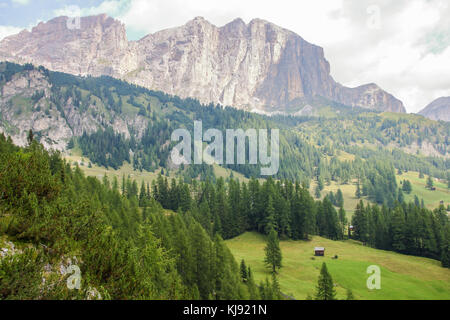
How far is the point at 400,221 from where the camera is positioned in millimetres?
87125

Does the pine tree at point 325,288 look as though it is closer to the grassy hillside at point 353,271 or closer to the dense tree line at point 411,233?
the grassy hillside at point 353,271

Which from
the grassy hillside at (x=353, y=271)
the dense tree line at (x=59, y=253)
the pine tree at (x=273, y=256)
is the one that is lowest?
the grassy hillside at (x=353, y=271)

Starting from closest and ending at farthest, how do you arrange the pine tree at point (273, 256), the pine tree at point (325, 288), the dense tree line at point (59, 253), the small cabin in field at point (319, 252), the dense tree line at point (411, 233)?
1. the dense tree line at point (59, 253)
2. the pine tree at point (325, 288)
3. the pine tree at point (273, 256)
4. the small cabin in field at point (319, 252)
5. the dense tree line at point (411, 233)

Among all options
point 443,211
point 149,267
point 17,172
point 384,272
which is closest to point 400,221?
point 443,211

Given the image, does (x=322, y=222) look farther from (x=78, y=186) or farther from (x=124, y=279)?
(x=124, y=279)

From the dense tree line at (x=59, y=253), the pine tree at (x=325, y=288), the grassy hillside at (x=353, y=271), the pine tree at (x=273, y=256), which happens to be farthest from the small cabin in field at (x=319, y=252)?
the dense tree line at (x=59, y=253)

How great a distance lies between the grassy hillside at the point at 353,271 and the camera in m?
50.7

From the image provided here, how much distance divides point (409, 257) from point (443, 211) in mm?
29579

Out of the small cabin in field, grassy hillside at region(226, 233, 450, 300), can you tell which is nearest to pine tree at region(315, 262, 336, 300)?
grassy hillside at region(226, 233, 450, 300)

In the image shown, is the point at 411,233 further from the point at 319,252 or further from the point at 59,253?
the point at 59,253

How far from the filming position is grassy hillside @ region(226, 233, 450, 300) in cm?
5069

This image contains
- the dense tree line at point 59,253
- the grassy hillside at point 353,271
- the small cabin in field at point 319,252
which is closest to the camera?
the dense tree line at point 59,253

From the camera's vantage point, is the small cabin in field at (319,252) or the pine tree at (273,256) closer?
the pine tree at (273,256)
